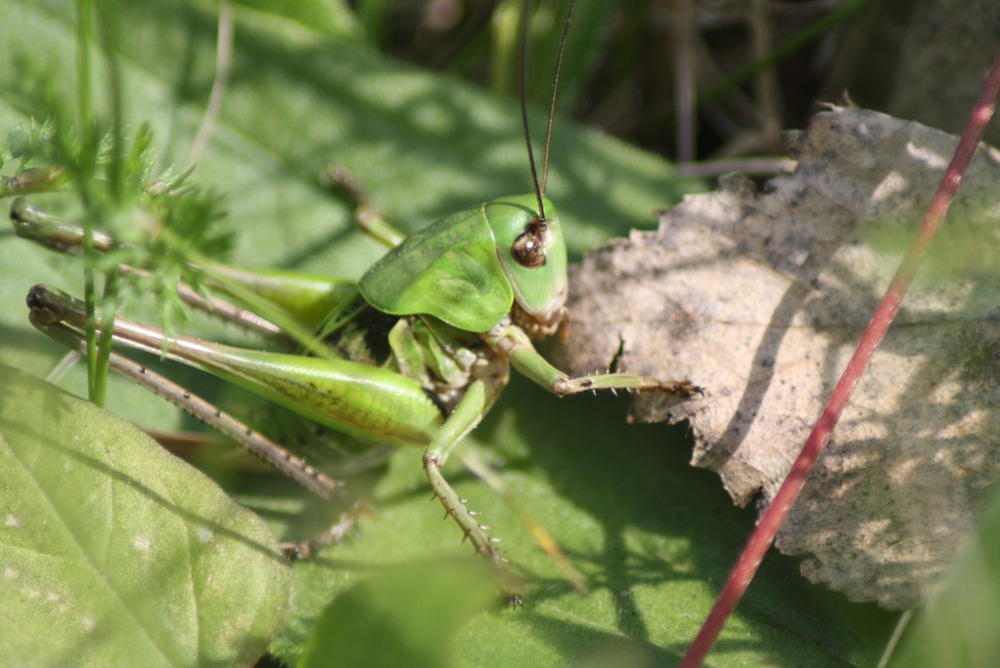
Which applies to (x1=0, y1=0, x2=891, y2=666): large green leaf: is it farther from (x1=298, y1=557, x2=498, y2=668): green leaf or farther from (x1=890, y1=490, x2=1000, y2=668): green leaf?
(x1=890, y1=490, x2=1000, y2=668): green leaf

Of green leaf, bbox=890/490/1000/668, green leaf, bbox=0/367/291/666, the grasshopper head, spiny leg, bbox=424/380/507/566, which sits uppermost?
the grasshopper head

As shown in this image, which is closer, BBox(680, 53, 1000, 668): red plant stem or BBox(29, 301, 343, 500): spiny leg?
BBox(680, 53, 1000, 668): red plant stem

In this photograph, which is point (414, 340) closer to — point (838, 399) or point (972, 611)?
point (838, 399)

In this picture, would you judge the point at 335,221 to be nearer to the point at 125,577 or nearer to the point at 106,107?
the point at 106,107

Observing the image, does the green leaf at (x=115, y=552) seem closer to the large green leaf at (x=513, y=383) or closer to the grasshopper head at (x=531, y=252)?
the large green leaf at (x=513, y=383)

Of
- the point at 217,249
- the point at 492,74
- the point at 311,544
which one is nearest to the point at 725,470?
the point at 311,544

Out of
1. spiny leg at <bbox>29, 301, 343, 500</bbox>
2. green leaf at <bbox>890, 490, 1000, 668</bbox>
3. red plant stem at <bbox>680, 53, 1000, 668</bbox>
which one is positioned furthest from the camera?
spiny leg at <bbox>29, 301, 343, 500</bbox>

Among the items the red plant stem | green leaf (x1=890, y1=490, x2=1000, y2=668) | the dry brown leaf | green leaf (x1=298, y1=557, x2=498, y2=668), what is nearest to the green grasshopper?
the dry brown leaf
